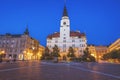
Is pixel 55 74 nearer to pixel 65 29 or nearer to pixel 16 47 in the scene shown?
pixel 16 47

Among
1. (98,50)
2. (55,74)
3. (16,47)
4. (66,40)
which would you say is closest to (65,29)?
(66,40)

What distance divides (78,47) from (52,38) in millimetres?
20672

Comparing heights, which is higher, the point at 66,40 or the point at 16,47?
the point at 66,40

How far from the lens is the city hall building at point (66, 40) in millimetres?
108125

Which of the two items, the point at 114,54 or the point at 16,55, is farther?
the point at 16,55

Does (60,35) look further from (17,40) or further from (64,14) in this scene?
(17,40)

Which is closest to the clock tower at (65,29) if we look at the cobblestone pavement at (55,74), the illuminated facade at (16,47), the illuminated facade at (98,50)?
the illuminated facade at (16,47)

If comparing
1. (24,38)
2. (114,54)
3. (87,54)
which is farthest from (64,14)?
(114,54)

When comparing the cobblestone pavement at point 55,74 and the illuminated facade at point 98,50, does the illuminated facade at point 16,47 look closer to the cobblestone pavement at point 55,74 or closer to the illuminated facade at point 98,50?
the cobblestone pavement at point 55,74

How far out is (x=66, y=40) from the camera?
365 feet

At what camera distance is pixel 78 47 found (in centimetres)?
10819

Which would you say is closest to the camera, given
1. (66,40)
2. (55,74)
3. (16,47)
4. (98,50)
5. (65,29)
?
(55,74)

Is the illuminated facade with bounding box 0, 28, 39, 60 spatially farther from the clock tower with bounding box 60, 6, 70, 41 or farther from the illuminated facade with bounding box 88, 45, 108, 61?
the illuminated facade with bounding box 88, 45, 108, 61

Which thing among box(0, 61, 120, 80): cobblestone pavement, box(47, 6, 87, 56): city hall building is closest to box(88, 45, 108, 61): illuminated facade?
box(47, 6, 87, 56): city hall building
